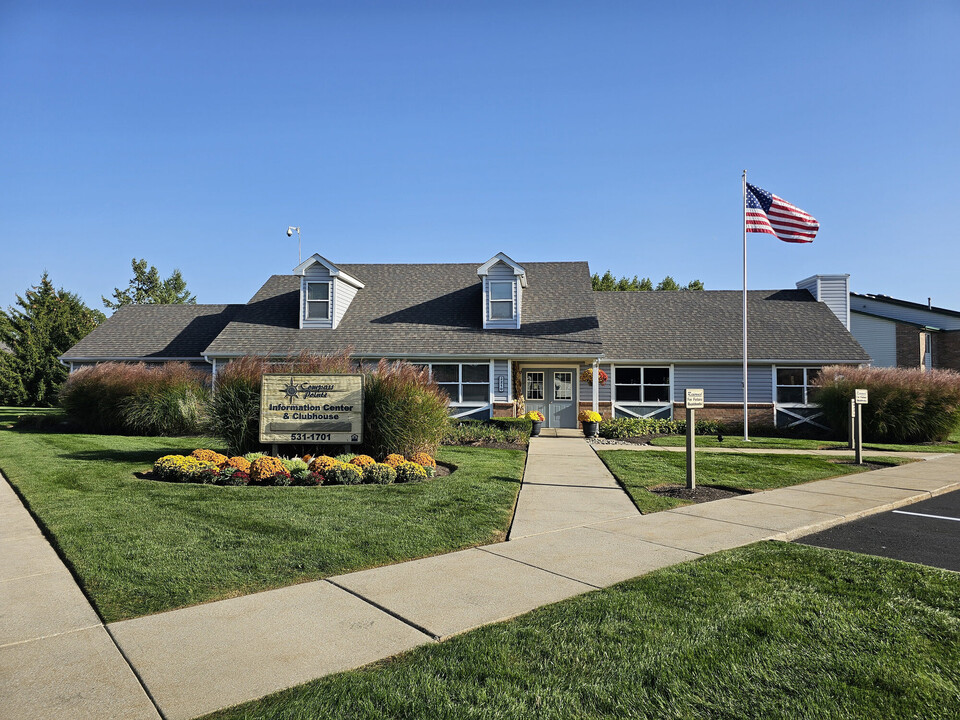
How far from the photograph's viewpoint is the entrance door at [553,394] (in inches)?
866

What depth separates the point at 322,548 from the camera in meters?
5.88

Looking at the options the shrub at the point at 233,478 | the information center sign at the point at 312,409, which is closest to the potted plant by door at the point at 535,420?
the information center sign at the point at 312,409

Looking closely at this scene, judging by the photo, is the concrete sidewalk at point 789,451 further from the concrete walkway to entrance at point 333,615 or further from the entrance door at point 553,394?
the concrete walkway to entrance at point 333,615

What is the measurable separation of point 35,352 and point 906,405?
39.4m

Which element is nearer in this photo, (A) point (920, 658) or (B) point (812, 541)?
(A) point (920, 658)

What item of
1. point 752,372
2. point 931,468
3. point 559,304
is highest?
point 559,304

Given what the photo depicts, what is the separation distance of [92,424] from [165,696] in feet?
65.4

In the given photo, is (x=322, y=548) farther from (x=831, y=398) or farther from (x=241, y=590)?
(x=831, y=398)

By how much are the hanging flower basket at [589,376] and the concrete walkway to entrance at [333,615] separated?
14.0m

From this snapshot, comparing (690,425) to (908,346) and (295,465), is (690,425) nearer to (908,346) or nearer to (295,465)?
(295,465)

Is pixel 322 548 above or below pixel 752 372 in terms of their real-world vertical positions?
below

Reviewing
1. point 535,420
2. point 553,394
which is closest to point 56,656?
point 535,420

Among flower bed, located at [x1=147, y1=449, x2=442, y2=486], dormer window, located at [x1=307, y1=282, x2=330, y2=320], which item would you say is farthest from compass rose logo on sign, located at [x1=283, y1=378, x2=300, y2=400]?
dormer window, located at [x1=307, y1=282, x2=330, y2=320]

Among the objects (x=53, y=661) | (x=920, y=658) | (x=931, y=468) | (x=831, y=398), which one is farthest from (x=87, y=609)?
(x=831, y=398)
